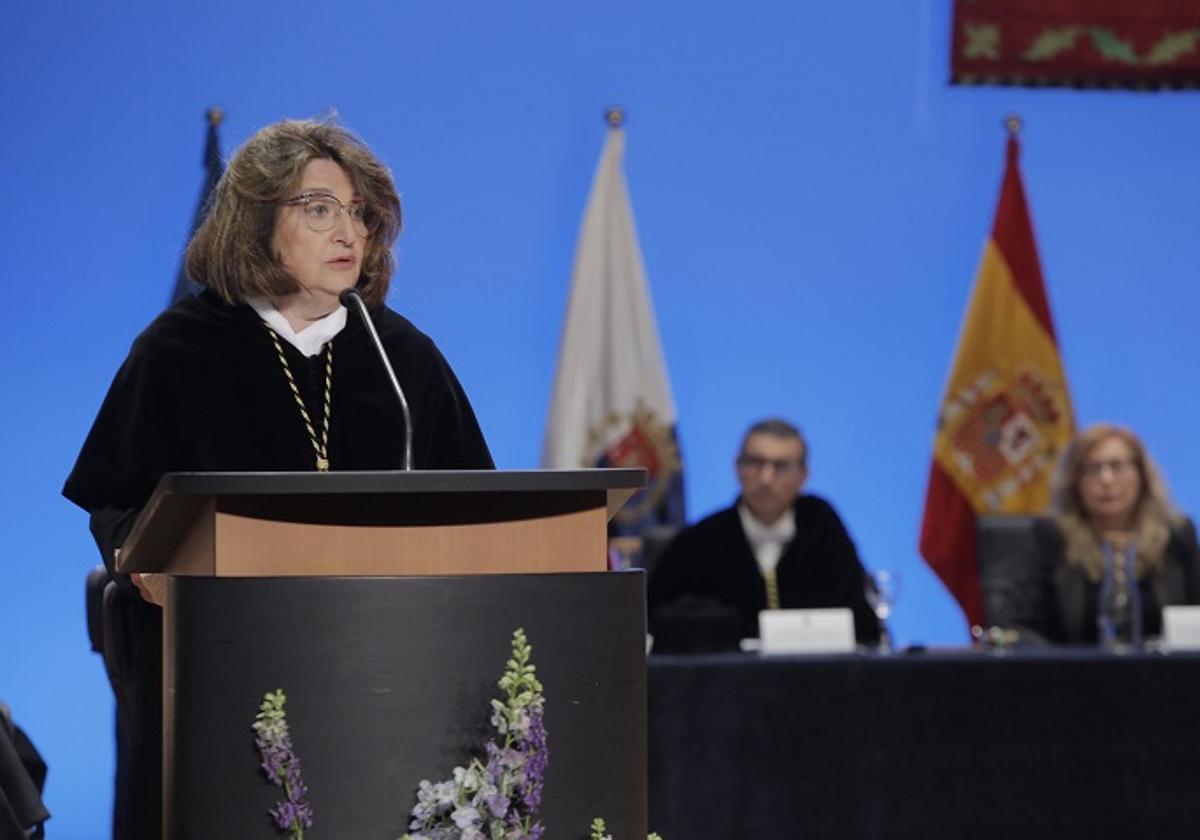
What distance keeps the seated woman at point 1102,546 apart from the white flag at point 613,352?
154 centimetres

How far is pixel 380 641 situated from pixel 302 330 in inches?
30.2

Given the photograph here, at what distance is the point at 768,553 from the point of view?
5492 mm

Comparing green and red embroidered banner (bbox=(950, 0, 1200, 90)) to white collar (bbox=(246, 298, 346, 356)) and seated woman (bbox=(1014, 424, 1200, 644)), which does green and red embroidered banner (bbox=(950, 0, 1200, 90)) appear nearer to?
seated woman (bbox=(1014, 424, 1200, 644))

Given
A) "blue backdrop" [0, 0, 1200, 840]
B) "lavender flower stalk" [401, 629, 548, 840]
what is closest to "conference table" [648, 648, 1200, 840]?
"lavender flower stalk" [401, 629, 548, 840]

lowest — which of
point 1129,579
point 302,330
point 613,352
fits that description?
point 1129,579

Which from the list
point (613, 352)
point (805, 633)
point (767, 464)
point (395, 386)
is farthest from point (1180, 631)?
point (395, 386)

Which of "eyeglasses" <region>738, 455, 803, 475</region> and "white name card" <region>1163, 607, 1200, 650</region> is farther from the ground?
"eyeglasses" <region>738, 455, 803, 475</region>

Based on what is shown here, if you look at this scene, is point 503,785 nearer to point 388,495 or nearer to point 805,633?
point 388,495

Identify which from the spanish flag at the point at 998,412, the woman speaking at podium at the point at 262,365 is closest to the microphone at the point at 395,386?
the woman speaking at podium at the point at 262,365

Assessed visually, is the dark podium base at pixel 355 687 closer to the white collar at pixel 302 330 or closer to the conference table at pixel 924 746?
the white collar at pixel 302 330

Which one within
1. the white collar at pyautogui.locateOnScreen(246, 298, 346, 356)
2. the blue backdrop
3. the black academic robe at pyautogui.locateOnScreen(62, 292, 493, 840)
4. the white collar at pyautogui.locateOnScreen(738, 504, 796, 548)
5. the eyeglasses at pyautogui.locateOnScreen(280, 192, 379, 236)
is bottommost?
the white collar at pyautogui.locateOnScreen(738, 504, 796, 548)

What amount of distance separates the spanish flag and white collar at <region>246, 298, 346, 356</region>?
4304 mm

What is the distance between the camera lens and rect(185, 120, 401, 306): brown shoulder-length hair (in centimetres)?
238

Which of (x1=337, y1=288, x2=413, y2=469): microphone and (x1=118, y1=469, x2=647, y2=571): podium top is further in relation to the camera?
(x1=337, y1=288, x2=413, y2=469): microphone
